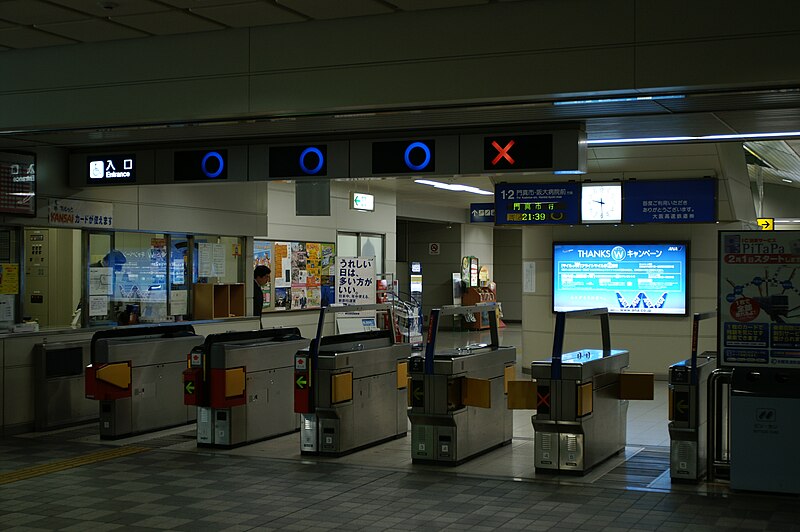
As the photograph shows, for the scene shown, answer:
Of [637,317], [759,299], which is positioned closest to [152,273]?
[637,317]

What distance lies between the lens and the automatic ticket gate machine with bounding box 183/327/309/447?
29.8 ft

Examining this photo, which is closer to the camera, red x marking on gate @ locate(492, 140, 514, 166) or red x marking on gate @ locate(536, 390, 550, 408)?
red x marking on gate @ locate(492, 140, 514, 166)

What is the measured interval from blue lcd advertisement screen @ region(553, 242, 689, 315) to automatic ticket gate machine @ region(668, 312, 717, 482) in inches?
282

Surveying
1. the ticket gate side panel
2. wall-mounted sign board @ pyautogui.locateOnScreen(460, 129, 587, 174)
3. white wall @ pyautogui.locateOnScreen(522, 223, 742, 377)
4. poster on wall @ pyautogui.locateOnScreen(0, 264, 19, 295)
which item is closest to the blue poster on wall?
white wall @ pyautogui.locateOnScreen(522, 223, 742, 377)

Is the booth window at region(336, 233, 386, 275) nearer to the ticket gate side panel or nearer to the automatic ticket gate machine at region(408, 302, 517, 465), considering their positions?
the ticket gate side panel

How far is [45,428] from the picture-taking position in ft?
33.1

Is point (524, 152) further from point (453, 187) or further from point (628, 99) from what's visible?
point (453, 187)

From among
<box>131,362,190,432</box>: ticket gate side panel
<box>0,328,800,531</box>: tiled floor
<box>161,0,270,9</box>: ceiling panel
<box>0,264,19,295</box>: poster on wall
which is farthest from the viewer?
<box>131,362,190,432</box>: ticket gate side panel

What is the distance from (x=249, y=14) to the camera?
6762 millimetres

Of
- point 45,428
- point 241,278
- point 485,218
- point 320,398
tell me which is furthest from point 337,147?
point 485,218

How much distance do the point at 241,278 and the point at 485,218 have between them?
5144mm

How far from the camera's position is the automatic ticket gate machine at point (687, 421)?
7.42 meters

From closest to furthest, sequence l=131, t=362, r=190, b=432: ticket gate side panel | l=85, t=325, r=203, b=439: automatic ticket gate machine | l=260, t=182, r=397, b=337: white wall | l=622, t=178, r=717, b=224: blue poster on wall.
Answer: l=85, t=325, r=203, b=439: automatic ticket gate machine, l=131, t=362, r=190, b=432: ticket gate side panel, l=622, t=178, r=717, b=224: blue poster on wall, l=260, t=182, r=397, b=337: white wall

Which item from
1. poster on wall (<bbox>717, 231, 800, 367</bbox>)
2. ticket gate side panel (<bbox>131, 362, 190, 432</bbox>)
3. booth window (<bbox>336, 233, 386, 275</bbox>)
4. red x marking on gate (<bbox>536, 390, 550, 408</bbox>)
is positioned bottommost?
ticket gate side panel (<bbox>131, 362, 190, 432</bbox>)
